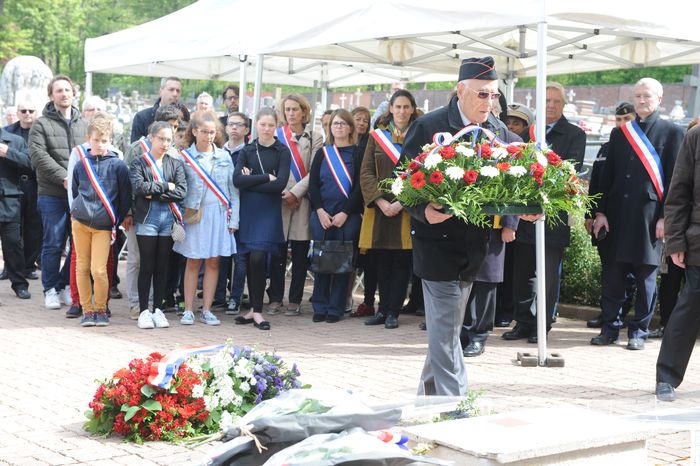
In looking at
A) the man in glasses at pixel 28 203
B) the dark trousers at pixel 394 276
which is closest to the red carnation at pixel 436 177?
the dark trousers at pixel 394 276

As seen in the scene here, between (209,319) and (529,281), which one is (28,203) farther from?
(529,281)

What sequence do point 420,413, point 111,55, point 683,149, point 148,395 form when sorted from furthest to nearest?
1. point 111,55
2. point 683,149
3. point 148,395
4. point 420,413

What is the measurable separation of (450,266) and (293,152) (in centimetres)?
511

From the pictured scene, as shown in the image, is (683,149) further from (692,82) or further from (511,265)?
(692,82)

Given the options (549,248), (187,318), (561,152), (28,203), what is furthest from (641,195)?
(28,203)

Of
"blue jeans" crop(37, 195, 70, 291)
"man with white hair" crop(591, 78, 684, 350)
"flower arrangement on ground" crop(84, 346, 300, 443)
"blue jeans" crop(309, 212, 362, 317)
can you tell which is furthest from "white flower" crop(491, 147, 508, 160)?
"blue jeans" crop(37, 195, 70, 291)

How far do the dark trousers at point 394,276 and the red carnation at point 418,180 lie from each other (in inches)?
176

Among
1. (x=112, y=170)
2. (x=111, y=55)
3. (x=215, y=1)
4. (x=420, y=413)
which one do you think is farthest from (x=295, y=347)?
(x=111, y=55)

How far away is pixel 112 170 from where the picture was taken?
9.43 metres

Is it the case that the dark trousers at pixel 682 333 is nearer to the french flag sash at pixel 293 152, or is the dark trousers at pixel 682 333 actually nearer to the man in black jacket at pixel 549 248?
the man in black jacket at pixel 549 248

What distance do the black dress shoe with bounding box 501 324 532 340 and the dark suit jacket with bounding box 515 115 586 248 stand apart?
0.85 meters

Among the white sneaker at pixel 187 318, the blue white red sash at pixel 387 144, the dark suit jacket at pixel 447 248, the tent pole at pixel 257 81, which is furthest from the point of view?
the tent pole at pixel 257 81

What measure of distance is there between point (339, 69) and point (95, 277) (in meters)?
8.39

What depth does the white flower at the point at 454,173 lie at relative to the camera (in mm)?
5379
